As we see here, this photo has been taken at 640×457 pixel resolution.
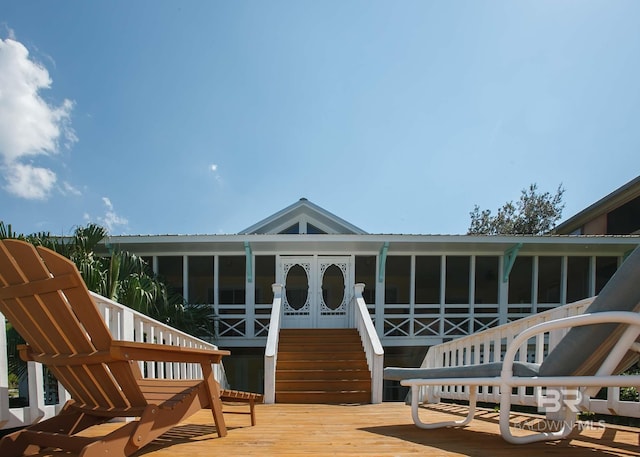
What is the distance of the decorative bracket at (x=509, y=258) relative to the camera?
28.1ft

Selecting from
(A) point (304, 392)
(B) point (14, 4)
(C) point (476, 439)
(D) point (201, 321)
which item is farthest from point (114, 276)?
(B) point (14, 4)

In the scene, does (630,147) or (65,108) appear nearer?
(65,108)

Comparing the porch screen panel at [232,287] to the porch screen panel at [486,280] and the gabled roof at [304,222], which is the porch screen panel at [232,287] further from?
the porch screen panel at [486,280]

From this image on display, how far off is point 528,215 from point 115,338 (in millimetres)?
25140

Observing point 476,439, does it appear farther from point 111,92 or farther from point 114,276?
point 111,92

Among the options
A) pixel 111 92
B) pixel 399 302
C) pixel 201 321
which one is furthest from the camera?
pixel 399 302

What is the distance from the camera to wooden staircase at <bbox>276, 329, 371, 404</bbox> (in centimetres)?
495

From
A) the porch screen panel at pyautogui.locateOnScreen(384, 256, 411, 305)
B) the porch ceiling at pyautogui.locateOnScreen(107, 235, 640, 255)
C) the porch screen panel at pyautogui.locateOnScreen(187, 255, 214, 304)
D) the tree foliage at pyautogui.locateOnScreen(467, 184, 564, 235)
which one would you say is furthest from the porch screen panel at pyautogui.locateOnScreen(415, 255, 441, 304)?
the tree foliage at pyautogui.locateOnScreen(467, 184, 564, 235)

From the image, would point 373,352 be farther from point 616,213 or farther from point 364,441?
point 616,213

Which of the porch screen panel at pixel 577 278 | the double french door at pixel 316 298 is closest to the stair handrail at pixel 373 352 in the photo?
the double french door at pixel 316 298

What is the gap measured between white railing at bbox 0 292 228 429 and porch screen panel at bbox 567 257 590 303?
1149 centimetres

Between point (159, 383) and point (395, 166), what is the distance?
12285 millimetres

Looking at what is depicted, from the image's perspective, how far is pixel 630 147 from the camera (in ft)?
56.7

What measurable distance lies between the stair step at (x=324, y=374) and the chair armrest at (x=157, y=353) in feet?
11.6
